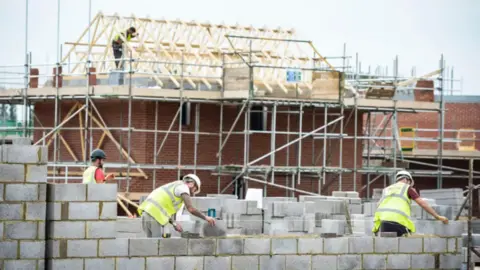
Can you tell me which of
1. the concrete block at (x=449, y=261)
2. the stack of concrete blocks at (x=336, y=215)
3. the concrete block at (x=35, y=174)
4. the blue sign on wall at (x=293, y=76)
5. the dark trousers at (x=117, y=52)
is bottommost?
the concrete block at (x=449, y=261)

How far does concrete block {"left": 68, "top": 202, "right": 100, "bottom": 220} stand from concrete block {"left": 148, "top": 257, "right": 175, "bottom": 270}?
1.07 metres

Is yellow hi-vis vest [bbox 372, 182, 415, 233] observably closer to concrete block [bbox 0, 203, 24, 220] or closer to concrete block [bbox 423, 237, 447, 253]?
concrete block [bbox 423, 237, 447, 253]

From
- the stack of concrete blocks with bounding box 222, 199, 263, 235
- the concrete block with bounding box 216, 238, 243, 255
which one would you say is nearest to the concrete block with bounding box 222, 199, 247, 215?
the stack of concrete blocks with bounding box 222, 199, 263, 235

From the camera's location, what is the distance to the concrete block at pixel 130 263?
18.2m

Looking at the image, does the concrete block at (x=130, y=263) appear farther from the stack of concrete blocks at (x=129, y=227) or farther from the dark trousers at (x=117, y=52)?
the dark trousers at (x=117, y=52)

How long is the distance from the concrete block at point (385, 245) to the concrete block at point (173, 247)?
3225 millimetres

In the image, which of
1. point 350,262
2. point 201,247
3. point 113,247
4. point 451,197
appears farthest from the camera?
point 451,197

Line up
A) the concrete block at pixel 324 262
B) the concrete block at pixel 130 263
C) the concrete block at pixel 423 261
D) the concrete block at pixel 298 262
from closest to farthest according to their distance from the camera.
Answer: the concrete block at pixel 130 263
the concrete block at pixel 298 262
the concrete block at pixel 324 262
the concrete block at pixel 423 261

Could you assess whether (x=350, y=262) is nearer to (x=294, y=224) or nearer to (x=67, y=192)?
(x=294, y=224)

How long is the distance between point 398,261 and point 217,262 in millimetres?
3118

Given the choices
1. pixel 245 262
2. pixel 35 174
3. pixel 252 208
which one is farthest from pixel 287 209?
pixel 35 174

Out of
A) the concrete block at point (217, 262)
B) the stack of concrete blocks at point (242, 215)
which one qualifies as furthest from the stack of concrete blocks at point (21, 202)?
the stack of concrete blocks at point (242, 215)

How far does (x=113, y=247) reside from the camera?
59.3 feet

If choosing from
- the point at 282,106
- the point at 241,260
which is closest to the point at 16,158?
the point at 241,260
